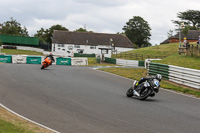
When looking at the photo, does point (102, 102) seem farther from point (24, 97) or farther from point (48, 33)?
point (48, 33)

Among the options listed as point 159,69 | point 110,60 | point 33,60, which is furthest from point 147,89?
point 110,60

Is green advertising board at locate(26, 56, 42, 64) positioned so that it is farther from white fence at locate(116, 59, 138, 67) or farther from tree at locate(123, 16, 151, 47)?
tree at locate(123, 16, 151, 47)

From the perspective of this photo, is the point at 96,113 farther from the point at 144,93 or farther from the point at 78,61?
the point at 78,61

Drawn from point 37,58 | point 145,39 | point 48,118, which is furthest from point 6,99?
point 145,39

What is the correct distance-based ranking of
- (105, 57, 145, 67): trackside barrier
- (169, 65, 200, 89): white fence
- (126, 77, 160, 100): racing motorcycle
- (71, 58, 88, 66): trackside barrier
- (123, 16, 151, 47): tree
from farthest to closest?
(123, 16, 151, 47): tree < (105, 57, 145, 67): trackside barrier < (71, 58, 88, 66): trackside barrier < (169, 65, 200, 89): white fence < (126, 77, 160, 100): racing motorcycle

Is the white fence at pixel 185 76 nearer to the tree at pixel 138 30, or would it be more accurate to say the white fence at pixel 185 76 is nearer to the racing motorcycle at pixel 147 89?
the racing motorcycle at pixel 147 89

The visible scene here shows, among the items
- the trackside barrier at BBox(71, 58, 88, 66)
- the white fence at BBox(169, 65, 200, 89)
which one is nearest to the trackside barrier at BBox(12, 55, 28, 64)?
the trackside barrier at BBox(71, 58, 88, 66)

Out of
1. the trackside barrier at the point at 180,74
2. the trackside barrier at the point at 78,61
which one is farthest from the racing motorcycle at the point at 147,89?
the trackside barrier at the point at 78,61

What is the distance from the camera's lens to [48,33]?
109000 millimetres

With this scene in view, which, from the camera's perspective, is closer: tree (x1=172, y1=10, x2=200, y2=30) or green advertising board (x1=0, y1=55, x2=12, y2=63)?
green advertising board (x1=0, y1=55, x2=12, y2=63)

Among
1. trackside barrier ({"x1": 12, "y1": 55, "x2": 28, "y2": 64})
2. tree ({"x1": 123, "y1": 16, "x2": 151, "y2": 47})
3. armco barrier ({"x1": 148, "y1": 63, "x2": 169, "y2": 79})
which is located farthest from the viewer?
tree ({"x1": 123, "y1": 16, "x2": 151, "y2": 47})

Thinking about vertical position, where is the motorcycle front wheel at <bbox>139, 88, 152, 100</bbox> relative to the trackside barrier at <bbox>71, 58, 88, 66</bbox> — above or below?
below

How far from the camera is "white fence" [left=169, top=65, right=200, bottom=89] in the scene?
1723 centimetres

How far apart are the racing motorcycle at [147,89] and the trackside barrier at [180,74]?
577 centimetres
